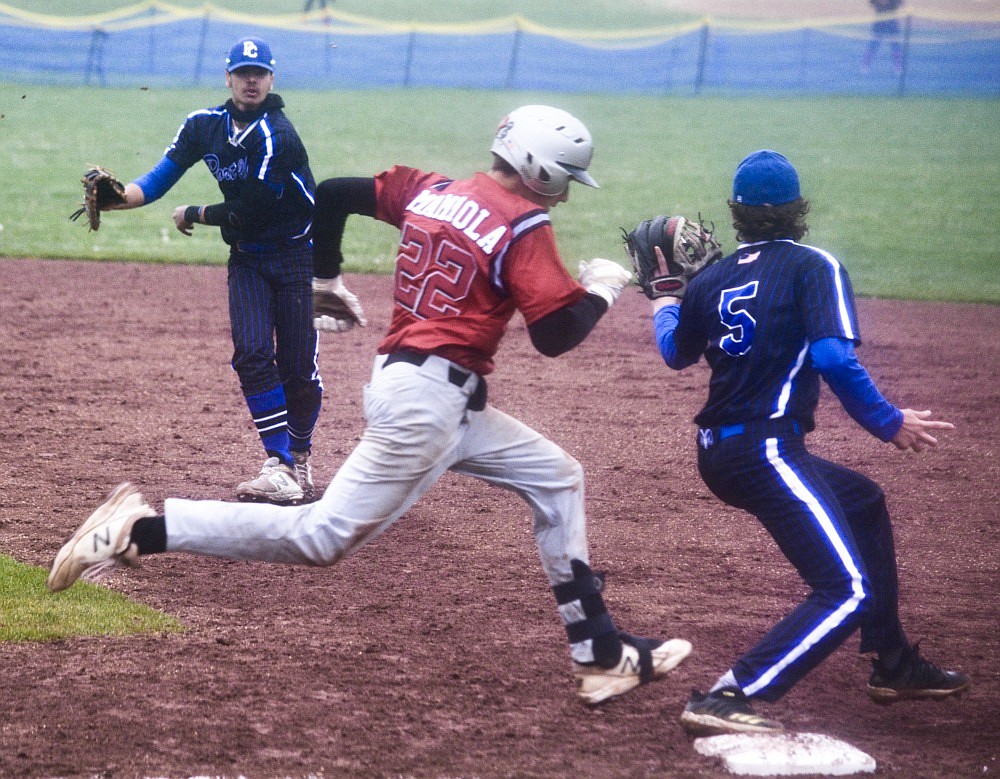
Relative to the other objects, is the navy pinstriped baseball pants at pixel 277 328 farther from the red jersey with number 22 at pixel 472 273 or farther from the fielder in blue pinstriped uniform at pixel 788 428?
the fielder in blue pinstriped uniform at pixel 788 428

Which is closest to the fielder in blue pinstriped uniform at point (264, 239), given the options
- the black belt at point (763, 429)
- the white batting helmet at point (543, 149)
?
the white batting helmet at point (543, 149)

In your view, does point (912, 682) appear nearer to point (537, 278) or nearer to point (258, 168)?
point (537, 278)

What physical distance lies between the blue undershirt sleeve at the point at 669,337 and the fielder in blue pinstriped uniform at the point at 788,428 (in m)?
0.13

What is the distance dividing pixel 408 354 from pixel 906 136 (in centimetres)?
2391

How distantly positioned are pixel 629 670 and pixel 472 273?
1439mm

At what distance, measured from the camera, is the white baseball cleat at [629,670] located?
4238 mm

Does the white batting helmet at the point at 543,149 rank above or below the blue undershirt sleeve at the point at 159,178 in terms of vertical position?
above

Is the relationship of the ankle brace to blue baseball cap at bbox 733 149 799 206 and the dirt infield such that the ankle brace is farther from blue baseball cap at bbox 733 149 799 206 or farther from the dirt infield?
blue baseball cap at bbox 733 149 799 206

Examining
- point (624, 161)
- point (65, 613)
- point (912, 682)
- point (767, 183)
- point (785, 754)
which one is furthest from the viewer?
point (624, 161)

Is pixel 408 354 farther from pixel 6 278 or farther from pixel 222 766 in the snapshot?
pixel 6 278

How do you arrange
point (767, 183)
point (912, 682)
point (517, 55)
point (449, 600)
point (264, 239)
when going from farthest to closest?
point (517, 55), point (264, 239), point (449, 600), point (912, 682), point (767, 183)

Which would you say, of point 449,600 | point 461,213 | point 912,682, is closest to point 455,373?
point 461,213

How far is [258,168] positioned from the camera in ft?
21.4

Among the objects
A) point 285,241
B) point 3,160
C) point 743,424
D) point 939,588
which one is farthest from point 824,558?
point 3,160
